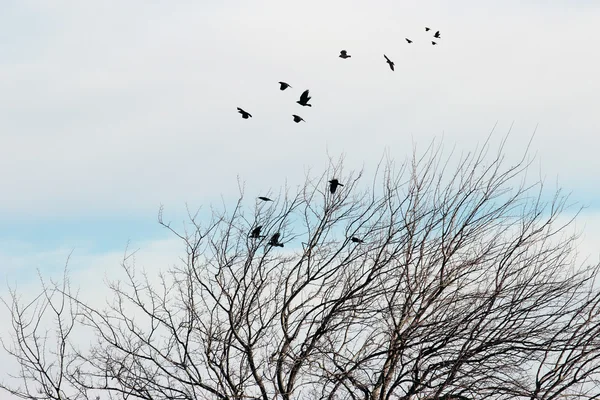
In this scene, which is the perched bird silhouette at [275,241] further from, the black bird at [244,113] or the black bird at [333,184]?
the black bird at [244,113]

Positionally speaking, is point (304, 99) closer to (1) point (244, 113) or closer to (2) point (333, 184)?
(1) point (244, 113)

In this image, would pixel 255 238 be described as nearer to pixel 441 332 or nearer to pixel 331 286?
pixel 331 286

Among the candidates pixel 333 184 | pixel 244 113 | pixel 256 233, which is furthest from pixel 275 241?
pixel 244 113

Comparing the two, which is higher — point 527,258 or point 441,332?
point 527,258

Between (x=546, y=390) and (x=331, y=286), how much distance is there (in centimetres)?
278

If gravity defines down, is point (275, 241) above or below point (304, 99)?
below

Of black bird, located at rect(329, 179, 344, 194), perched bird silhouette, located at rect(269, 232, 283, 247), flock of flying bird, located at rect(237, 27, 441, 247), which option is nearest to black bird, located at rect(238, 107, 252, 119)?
flock of flying bird, located at rect(237, 27, 441, 247)

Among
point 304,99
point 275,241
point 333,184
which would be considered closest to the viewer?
point 304,99

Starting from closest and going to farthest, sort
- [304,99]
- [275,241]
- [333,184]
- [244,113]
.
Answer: [304,99] < [244,113] < [275,241] < [333,184]

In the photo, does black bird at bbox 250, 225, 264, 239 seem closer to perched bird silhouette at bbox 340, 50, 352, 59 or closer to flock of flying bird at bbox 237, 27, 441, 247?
flock of flying bird at bbox 237, 27, 441, 247

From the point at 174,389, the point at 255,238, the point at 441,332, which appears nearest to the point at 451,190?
the point at 441,332

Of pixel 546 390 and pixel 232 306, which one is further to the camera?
pixel 232 306

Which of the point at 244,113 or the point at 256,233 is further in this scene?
the point at 256,233

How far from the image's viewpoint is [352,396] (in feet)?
27.2
